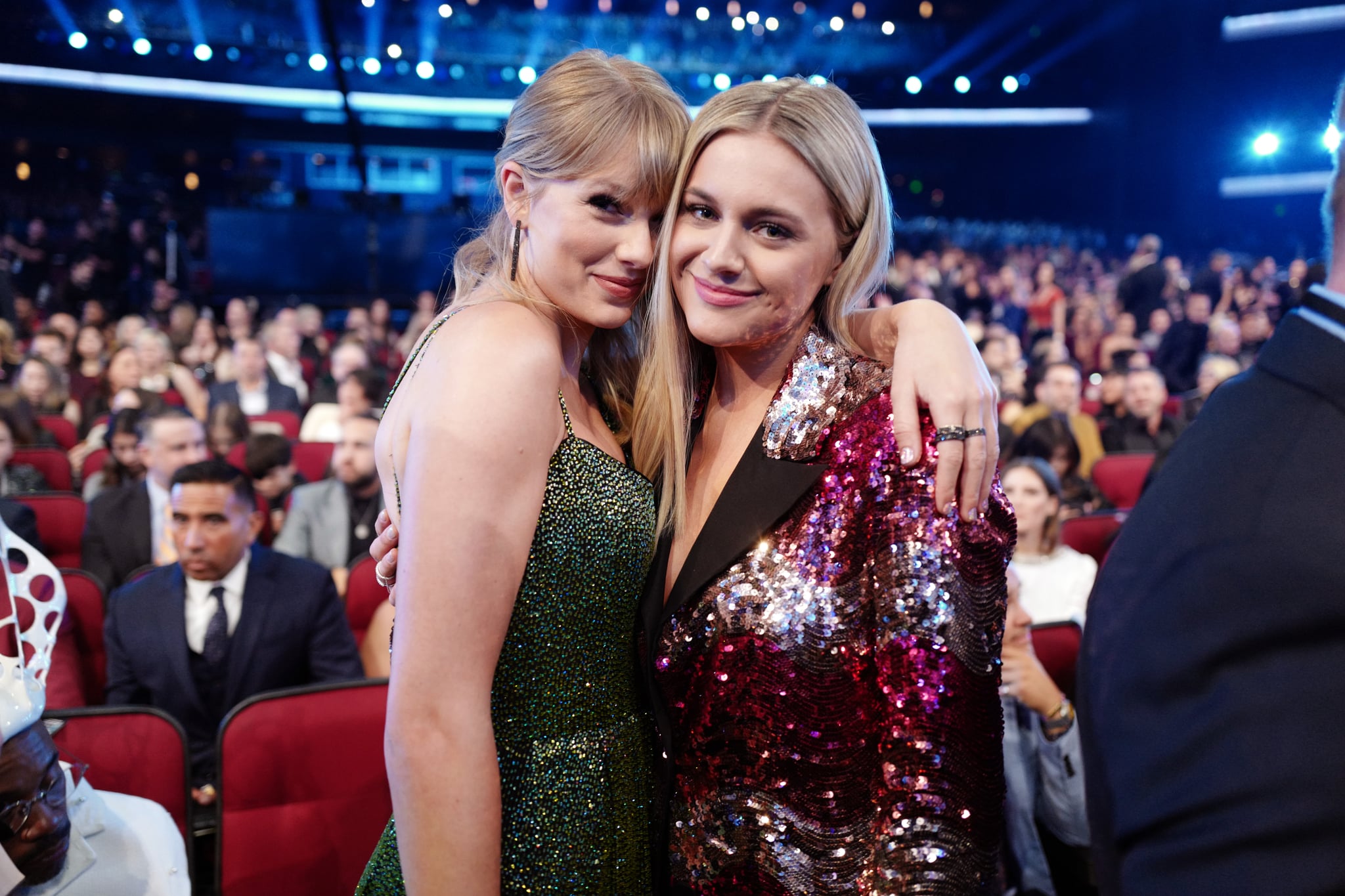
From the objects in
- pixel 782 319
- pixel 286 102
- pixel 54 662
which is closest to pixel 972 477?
pixel 782 319

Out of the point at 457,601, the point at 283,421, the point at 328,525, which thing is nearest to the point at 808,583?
the point at 457,601

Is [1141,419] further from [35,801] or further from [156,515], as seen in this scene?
[35,801]

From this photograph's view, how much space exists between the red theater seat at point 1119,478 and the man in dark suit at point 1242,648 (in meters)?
4.85

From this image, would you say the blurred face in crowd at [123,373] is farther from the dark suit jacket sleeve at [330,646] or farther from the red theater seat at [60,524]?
the dark suit jacket sleeve at [330,646]

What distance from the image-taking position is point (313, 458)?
19.0 ft

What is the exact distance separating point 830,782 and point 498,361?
72 cm

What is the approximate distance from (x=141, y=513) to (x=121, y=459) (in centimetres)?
114

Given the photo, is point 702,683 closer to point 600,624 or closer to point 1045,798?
point 600,624

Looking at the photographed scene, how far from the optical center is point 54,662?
10.3ft

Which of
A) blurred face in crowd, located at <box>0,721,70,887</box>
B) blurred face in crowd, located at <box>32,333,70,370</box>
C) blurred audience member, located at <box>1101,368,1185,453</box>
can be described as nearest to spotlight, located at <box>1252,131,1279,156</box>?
blurred audience member, located at <box>1101,368,1185,453</box>

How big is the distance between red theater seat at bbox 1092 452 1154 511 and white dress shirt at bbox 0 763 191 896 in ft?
15.7

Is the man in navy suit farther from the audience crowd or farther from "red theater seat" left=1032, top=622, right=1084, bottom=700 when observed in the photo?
"red theater seat" left=1032, top=622, right=1084, bottom=700

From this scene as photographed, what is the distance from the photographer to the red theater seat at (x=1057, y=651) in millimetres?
2691

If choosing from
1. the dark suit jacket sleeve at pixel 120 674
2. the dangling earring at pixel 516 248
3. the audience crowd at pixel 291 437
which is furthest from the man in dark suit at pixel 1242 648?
the dark suit jacket sleeve at pixel 120 674
